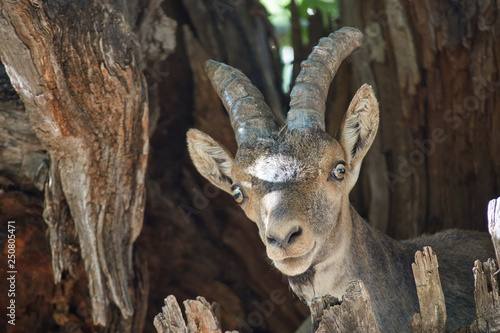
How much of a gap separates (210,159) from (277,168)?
4.19 ft

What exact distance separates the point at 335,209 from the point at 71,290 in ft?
10.2

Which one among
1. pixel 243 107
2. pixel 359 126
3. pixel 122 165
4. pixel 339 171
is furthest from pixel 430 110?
pixel 122 165

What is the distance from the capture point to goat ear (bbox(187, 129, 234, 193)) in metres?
6.23

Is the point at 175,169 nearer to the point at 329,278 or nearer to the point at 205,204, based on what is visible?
the point at 205,204

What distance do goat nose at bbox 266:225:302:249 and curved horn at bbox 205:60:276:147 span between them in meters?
1.05

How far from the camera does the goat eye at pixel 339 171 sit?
541 cm

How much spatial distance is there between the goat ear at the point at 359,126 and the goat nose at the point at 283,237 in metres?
1.21

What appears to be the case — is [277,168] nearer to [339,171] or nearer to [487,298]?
[339,171]

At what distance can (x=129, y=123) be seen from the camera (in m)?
6.09

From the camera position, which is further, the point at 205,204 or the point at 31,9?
the point at 205,204

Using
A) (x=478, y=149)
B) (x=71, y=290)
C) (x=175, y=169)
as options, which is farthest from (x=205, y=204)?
(x=478, y=149)

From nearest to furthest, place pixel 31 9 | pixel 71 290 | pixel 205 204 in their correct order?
pixel 31 9
pixel 71 290
pixel 205 204

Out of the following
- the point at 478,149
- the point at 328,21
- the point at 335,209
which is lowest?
the point at 335,209

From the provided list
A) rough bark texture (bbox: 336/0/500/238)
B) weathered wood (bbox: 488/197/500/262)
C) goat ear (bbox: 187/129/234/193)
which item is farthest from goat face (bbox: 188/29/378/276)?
rough bark texture (bbox: 336/0/500/238)
